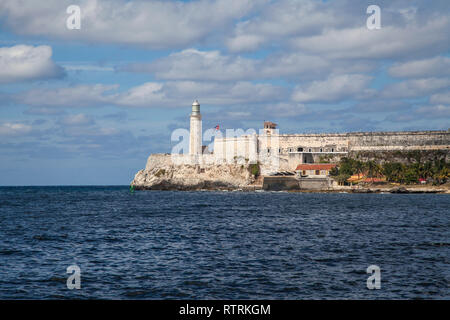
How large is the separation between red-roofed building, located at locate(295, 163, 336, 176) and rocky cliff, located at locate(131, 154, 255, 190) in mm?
10208

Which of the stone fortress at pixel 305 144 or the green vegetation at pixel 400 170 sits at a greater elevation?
the stone fortress at pixel 305 144

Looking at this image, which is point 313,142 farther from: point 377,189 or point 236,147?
point 377,189

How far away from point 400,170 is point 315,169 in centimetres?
1388

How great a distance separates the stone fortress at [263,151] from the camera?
86.7 meters

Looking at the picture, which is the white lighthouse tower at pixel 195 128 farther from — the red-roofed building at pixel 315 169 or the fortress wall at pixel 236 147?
the red-roofed building at pixel 315 169

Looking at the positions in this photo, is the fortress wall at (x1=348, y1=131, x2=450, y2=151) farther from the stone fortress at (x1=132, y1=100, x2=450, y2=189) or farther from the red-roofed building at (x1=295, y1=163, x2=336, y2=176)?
the red-roofed building at (x1=295, y1=163, x2=336, y2=176)

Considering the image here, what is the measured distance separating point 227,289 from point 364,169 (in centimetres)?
7206

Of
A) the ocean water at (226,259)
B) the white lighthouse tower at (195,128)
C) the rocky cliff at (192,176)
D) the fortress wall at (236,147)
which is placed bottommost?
the ocean water at (226,259)

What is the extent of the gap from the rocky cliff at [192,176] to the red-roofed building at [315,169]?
33.5ft

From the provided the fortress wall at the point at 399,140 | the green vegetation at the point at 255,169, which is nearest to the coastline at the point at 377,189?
the green vegetation at the point at 255,169

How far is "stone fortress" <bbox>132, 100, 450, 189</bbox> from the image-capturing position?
8669cm

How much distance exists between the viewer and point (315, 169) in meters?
83.9

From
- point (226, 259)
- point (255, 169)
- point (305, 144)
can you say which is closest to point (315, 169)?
Result: point (305, 144)
